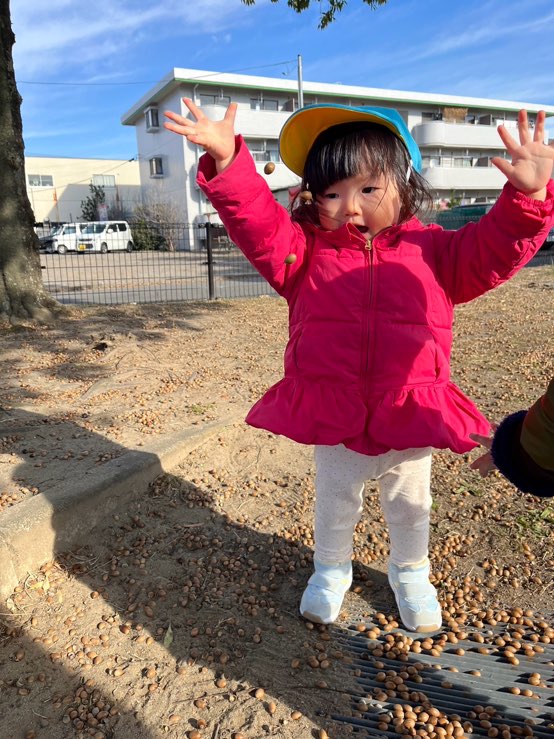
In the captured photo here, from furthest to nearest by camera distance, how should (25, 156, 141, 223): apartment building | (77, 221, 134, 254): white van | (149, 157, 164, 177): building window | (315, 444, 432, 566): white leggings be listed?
1. (25, 156, 141, 223): apartment building
2. (149, 157, 164, 177): building window
3. (77, 221, 134, 254): white van
4. (315, 444, 432, 566): white leggings

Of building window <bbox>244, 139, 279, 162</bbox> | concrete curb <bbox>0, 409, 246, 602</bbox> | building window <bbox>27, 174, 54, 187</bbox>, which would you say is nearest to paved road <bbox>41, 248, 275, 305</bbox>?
concrete curb <bbox>0, 409, 246, 602</bbox>

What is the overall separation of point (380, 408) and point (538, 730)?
106 cm

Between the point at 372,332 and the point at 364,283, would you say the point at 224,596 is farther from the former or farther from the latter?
the point at 364,283

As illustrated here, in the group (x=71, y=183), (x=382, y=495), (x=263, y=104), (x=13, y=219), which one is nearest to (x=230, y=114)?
(x=382, y=495)

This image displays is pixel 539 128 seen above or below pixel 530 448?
above

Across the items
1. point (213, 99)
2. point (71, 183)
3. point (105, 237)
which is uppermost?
point (213, 99)

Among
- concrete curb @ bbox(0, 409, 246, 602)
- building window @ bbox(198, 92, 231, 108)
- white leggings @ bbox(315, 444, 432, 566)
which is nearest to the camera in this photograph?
white leggings @ bbox(315, 444, 432, 566)

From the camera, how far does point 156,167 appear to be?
109 feet

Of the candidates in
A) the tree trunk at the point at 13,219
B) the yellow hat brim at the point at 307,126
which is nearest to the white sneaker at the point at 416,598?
the yellow hat brim at the point at 307,126

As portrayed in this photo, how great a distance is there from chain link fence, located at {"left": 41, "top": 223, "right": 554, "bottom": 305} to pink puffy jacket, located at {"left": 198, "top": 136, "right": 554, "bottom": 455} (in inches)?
342

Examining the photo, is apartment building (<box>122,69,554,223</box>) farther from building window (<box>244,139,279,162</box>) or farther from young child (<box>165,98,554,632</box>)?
young child (<box>165,98,554,632</box>)

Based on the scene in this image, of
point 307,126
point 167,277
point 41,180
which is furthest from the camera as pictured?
point 41,180

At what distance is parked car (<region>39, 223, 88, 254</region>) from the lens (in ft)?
79.0

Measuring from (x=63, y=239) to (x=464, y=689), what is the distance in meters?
25.5
